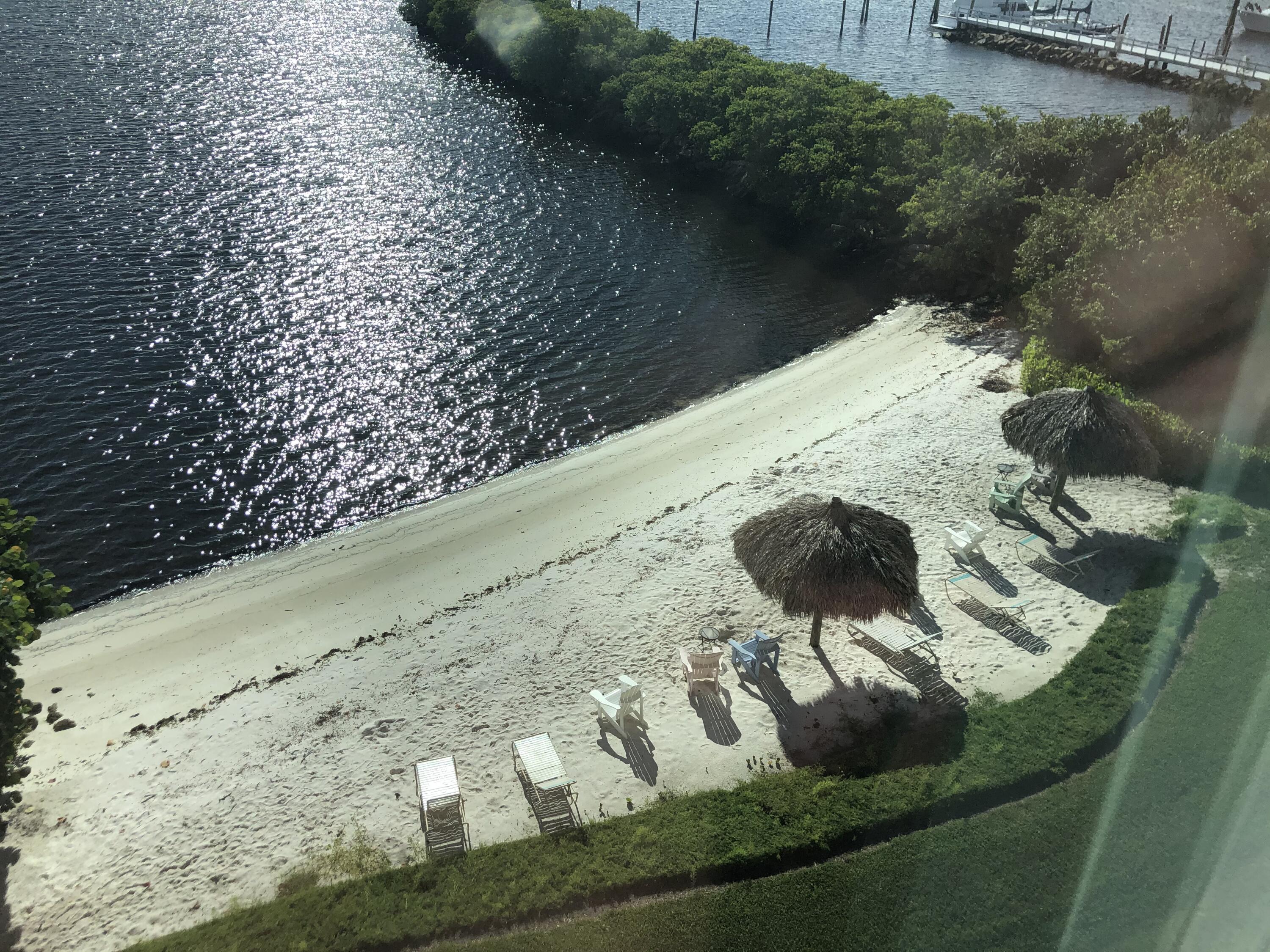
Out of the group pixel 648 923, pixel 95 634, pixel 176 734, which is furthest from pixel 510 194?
pixel 648 923

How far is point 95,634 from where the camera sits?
2205 centimetres

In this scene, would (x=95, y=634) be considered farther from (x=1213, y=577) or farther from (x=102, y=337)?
(x=1213, y=577)

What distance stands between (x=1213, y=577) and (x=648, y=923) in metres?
15.4

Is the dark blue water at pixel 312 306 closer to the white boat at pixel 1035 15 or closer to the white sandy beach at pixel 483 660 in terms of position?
the white sandy beach at pixel 483 660

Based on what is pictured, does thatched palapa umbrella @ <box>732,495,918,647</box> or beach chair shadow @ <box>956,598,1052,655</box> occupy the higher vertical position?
thatched palapa umbrella @ <box>732,495,918,647</box>

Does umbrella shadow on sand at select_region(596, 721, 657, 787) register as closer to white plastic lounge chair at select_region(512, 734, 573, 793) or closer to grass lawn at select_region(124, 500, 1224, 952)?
grass lawn at select_region(124, 500, 1224, 952)

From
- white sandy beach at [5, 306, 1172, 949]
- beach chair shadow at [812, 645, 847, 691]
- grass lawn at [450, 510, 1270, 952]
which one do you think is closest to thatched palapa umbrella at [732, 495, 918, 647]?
beach chair shadow at [812, 645, 847, 691]

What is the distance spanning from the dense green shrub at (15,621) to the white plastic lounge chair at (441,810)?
6.95 meters

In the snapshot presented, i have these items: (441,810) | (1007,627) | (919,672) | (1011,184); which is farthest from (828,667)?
(1011,184)

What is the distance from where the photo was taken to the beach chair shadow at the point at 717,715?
16922 mm

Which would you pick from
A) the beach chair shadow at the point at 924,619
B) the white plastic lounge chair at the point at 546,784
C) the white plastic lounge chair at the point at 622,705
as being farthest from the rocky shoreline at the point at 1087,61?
the white plastic lounge chair at the point at 546,784

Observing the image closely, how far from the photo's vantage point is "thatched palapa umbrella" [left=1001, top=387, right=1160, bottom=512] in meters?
20.5

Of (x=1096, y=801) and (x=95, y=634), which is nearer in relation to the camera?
(x=1096, y=801)

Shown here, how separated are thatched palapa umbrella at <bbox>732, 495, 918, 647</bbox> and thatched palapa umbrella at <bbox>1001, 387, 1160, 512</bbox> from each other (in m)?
5.56
